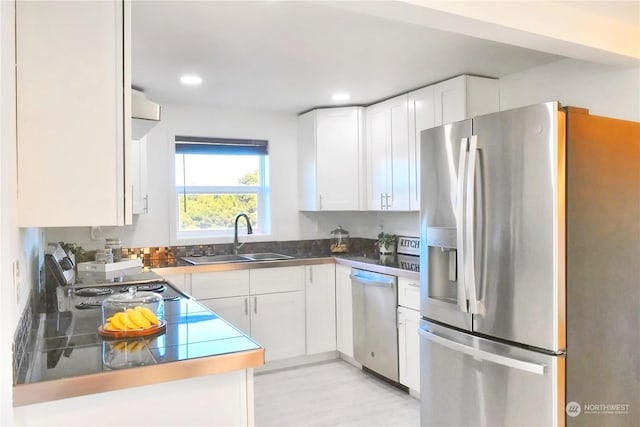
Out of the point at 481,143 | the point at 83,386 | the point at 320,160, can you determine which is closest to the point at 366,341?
the point at 320,160

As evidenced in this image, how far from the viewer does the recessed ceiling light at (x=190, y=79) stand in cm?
322

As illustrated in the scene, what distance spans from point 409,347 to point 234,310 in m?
1.38

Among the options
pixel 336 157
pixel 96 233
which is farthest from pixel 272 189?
pixel 96 233

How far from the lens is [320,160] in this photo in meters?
4.22

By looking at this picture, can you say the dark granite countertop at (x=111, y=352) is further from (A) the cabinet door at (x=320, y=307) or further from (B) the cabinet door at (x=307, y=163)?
(B) the cabinet door at (x=307, y=163)

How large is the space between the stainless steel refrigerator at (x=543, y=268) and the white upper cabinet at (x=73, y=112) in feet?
5.09

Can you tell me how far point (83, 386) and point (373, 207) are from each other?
3.06m

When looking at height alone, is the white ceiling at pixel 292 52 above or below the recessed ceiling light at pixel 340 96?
below

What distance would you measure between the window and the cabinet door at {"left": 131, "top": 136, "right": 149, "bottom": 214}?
15.5 inches

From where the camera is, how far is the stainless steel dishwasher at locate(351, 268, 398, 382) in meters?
3.39

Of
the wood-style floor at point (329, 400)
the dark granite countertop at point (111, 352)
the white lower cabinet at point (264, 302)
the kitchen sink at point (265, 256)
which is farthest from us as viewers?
the kitchen sink at point (265, 256)

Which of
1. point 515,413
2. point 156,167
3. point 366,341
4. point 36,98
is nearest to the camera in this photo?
point 36,98

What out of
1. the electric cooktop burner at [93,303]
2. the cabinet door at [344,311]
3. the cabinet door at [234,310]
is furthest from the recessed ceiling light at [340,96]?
the electric cooktop burner at [93,303]

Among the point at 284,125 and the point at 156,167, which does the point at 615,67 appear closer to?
the point at 284,125
